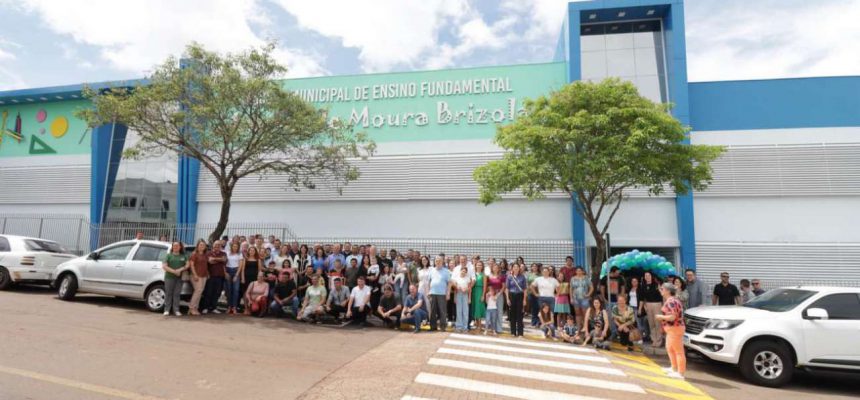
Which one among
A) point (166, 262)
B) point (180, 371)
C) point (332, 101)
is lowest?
point (180, 371)

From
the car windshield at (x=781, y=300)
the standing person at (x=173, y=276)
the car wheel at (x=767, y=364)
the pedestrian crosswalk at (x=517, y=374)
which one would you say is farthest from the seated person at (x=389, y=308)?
the car windshield at (x=781, y=300)

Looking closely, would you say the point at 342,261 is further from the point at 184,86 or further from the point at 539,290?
the point at 184,86

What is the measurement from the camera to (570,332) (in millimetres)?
10016

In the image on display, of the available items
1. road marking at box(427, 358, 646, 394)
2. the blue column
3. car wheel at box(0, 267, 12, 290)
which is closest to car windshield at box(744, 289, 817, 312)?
road marking at box(427, 358, 646, 394)

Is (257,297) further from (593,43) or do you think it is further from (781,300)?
(593,43)

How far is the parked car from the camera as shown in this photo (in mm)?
10328

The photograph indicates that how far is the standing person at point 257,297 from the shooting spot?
34.9ft

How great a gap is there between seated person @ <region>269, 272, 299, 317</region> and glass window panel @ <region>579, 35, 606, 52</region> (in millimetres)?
14617

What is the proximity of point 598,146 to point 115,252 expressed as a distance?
1221 centimetres

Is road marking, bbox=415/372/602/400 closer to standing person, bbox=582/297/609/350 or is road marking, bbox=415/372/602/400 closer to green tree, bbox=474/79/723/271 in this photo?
standing person, bbox=582/297/609/350

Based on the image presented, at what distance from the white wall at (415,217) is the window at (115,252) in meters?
8.39

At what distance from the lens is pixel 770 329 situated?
24.1 ft

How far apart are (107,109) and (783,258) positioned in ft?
73.9

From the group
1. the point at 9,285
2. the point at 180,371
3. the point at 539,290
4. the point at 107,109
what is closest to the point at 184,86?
the point at 107,109
